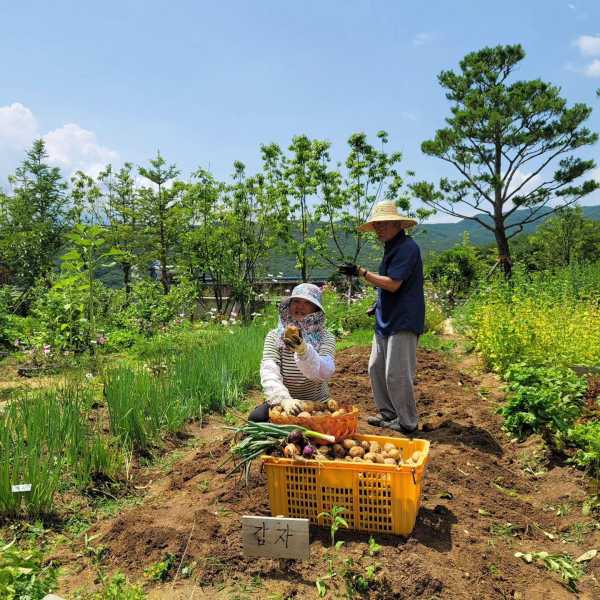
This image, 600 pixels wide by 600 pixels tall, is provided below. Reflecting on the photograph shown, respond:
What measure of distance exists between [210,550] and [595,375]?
3710 mm

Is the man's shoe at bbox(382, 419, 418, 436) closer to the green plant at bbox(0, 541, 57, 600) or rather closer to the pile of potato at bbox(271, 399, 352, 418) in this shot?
the pile of potato at bbox(271, 399, 352, 418)

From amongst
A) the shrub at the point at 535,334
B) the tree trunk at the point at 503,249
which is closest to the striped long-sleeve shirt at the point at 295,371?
the shrub at the point at 535,334

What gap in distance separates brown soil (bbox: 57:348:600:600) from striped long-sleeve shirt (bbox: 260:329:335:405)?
0.54 m

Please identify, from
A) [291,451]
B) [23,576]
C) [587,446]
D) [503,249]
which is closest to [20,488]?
[23,576]

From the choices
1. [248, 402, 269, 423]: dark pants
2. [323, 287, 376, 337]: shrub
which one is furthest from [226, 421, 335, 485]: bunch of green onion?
[323, 287, 376, 337]: shrub

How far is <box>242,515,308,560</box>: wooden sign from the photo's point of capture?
7.51 ft

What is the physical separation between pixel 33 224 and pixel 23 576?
1405cm

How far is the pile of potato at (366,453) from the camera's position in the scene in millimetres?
2579

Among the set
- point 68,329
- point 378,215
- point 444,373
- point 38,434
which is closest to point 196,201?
point 68,329

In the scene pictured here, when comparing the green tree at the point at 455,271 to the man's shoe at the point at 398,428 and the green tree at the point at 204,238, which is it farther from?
the man's shoe at the point at 398,428

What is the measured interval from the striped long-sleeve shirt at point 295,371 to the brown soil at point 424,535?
54 cm

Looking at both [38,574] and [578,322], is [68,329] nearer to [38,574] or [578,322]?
[38,574]

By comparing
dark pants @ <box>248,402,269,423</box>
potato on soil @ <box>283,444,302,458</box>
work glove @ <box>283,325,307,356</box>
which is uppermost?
work glove @ <box>283,325,307,356</box>

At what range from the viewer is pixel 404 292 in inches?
162
